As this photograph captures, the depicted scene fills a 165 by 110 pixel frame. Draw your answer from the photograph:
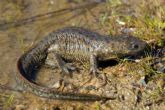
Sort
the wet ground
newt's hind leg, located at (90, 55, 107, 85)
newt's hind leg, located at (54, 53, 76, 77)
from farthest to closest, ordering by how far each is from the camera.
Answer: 1. newt's hind leg, located at (54, 53, 76, 77)
2. newt's hind leg, located at (90, 55, 107, 85)
3. the wet ground

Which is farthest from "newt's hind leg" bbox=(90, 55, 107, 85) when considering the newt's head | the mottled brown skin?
the newt's head

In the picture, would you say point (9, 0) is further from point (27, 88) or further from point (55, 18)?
point (27, 88)

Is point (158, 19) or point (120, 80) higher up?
point (158, 19)

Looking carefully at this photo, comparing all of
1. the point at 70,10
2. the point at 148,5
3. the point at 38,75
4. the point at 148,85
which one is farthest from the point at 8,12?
the point at 148,85

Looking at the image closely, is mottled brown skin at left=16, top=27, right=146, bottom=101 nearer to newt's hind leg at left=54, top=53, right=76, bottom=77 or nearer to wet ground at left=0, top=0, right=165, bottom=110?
newt's hind leg at left=54, top=53, right=76, bottom=77

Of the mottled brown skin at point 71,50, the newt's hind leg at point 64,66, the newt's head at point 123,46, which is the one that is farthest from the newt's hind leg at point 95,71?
the newt's hind leg at point 64,66

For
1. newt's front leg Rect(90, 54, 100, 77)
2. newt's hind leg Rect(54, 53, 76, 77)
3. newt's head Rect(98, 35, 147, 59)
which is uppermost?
newt's head Rect(98, 35, 147, 59)

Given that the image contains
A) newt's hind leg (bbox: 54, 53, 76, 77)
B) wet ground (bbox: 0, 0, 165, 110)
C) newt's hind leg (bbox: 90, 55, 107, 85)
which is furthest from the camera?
newt's hind leg (bbox: 54, 53, 76, 77)

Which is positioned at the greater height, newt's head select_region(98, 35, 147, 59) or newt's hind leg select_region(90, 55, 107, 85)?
newt's head select_region(98, 35, 147, 59)
